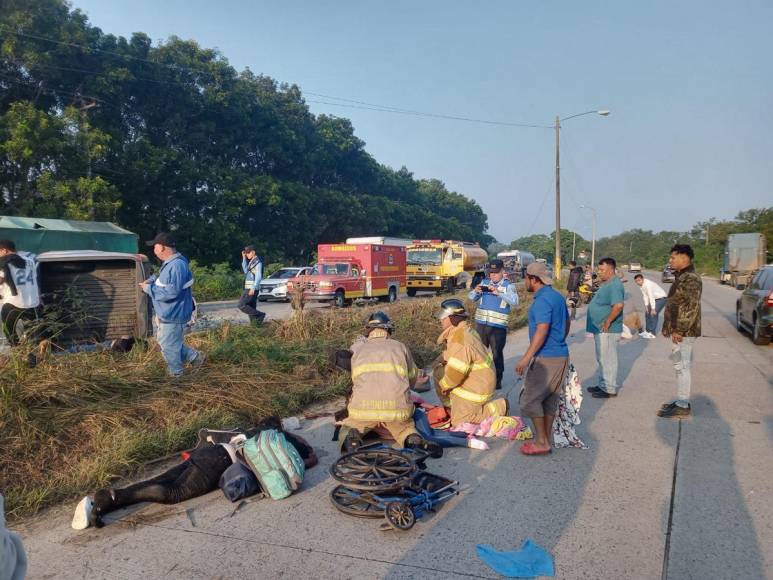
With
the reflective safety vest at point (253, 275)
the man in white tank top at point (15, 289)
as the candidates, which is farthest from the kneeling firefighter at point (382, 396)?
the reflective safety vest at point (253, 275)

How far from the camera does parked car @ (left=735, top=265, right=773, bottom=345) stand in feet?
37.9

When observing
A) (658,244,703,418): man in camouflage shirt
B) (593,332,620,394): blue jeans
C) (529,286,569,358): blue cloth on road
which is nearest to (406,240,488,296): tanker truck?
(593,332,620,394): blue jeans

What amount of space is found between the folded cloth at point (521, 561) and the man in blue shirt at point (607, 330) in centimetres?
433

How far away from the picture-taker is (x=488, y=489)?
14.8 ft

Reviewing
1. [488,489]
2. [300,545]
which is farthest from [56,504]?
[488,489]

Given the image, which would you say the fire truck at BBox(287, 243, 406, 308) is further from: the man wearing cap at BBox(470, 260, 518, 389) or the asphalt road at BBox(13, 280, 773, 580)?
the asphalt road at BBox(13, 280, 773, 580)

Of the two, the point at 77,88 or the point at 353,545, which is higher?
the point at 77,88

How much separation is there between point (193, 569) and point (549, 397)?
127 inches

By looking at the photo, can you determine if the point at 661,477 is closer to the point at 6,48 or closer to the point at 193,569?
the point at 193,569

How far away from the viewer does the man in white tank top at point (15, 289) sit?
6566 millimetres

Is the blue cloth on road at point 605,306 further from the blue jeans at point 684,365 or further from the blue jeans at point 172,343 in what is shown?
the blue jeans at point 172,343

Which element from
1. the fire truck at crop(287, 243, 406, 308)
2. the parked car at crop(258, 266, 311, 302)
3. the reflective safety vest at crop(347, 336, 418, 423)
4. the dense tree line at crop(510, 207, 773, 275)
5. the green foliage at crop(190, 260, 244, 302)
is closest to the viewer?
the reflective safety vest at crop(347, 336, 418, 423)

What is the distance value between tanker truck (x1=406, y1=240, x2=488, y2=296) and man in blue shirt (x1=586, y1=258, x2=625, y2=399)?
20.0 metres

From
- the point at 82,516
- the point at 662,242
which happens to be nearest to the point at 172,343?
the point at 82,516
